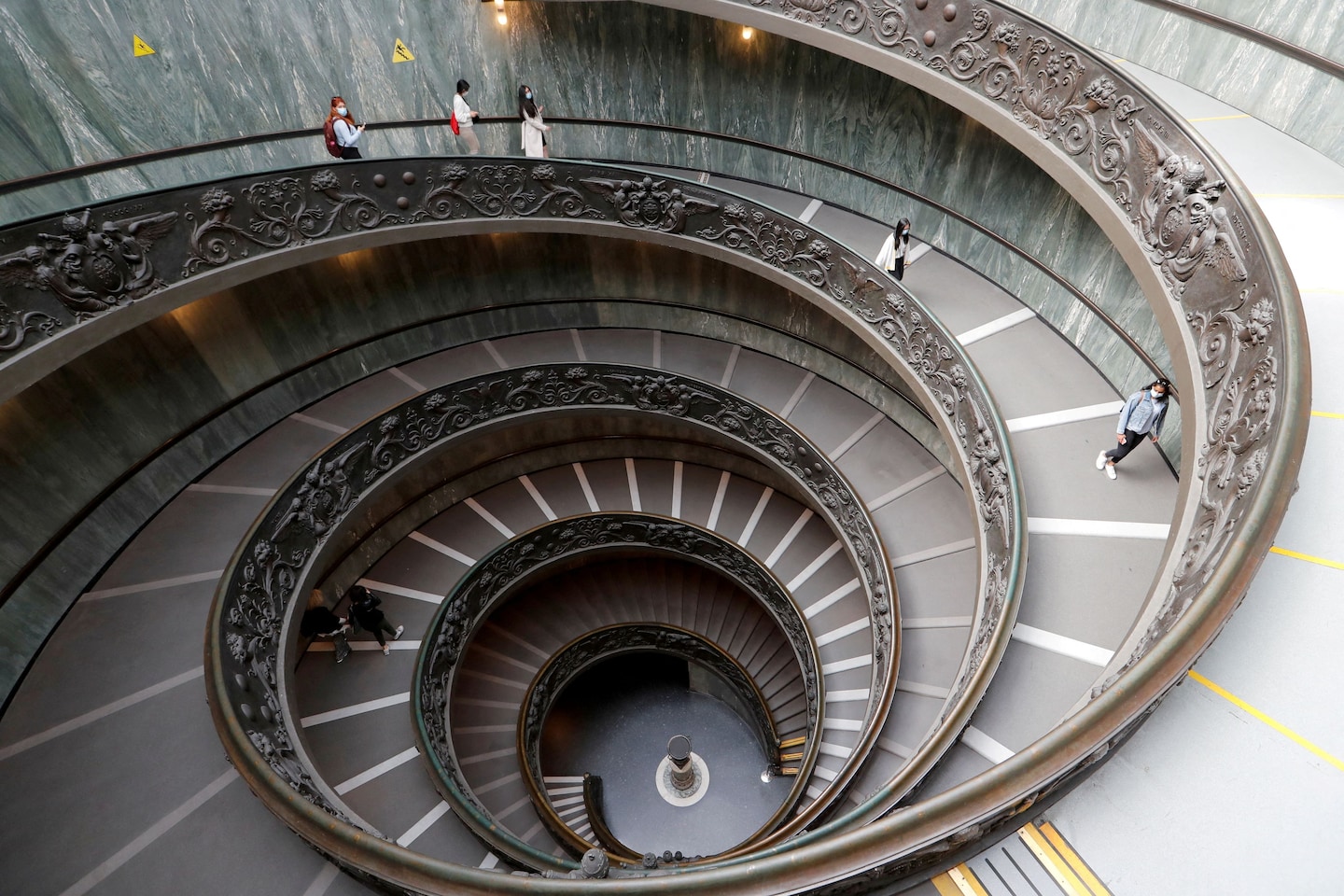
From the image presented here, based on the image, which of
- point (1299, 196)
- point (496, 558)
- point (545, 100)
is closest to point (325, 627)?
point (496, 558)

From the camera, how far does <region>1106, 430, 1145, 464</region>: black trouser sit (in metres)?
6.69

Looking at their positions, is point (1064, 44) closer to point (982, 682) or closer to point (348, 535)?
point (982, 682)

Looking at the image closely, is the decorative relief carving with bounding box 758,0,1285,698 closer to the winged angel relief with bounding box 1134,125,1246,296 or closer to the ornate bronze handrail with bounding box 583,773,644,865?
the winged angel relief with bounding box 1134,125,1246,296

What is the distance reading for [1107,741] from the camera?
3.06 m

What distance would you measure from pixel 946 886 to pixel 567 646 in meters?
11.5

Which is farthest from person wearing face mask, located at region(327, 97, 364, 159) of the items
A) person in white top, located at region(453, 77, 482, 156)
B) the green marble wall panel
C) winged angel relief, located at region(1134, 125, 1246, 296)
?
winged angel relief, located at region(1134, 125, 1246, 296)

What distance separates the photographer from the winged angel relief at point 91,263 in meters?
7.16

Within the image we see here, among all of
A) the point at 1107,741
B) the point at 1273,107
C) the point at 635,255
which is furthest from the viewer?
the point at 635,255

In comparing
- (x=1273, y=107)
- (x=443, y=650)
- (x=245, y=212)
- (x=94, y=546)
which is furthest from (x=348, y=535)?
(x=1273, y=107)

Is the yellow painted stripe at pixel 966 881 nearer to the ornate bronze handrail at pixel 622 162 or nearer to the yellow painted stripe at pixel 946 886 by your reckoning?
the yellow painted stripe at pixel 946 886

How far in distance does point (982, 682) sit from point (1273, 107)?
23.6 feet

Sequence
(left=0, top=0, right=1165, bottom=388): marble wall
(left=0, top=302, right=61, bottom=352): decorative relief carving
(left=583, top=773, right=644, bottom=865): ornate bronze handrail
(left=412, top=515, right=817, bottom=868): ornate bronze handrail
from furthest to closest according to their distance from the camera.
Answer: (left=583, top=773, right=644, bottom=865): ornate bronze handrail → (left=412, top=515, right=817, bottom=868): ornate bronze handrail → (left=0, top=0, right=1165, bottom=388): marble wall → (left=0, top=302, right=61, bottom=352): decorative relief carving

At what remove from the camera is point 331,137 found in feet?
31.4

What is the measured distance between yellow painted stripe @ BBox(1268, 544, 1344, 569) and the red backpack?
1085cm
